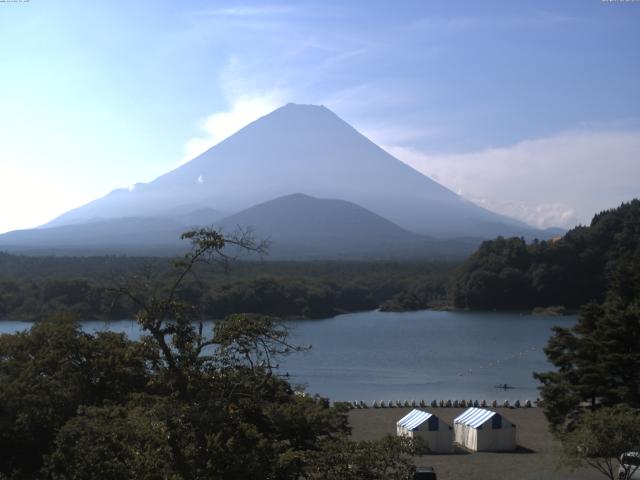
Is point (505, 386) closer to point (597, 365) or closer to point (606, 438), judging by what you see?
Result: point (597, 365)

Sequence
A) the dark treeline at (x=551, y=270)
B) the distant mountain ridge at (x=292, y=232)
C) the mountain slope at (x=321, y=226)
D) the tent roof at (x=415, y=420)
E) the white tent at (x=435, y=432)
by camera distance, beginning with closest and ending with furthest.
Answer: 1. the white tent at (x=435, y=432)
2. the tent roof at (x=415, y=420)
3. the dark treeline at (x=551, y=270)
4. the distant mountain ridge at (x=292, y=232)
5. the mountain slope at (x=321, y=226)

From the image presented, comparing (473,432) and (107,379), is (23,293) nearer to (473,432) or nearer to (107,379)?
(473,432)

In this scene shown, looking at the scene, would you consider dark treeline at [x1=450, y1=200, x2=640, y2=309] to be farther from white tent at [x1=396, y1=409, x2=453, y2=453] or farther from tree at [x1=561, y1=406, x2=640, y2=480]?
tree at [x1=561, y1=406, x2=640, y2=480]

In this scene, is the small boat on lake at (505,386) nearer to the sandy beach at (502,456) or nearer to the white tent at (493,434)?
the sandy beach at (502,456)

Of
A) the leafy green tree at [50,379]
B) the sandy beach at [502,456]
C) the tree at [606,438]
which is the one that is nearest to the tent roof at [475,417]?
the sandy beach at [502,456]

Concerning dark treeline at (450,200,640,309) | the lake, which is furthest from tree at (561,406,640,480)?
dark treeline at (450,200,640,309)

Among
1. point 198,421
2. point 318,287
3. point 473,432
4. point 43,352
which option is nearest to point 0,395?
point 43,352
